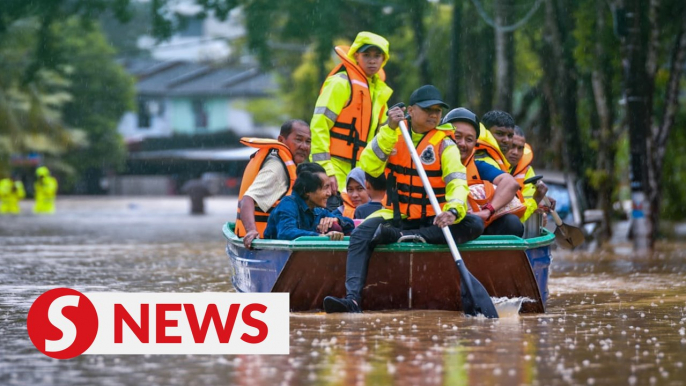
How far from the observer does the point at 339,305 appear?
10258 mm

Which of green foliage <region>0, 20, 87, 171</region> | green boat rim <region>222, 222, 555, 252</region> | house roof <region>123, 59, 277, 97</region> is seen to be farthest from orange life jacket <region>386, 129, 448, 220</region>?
house roof <region>123, 59, 277, 97</region>

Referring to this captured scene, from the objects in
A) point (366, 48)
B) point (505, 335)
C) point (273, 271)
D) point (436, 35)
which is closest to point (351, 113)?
point (366, 48)

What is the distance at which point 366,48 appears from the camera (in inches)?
464

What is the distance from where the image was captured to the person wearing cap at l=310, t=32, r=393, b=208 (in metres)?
11.8

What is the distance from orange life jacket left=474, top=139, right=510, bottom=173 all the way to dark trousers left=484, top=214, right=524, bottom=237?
20.7 inches

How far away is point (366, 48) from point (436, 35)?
1212 inches

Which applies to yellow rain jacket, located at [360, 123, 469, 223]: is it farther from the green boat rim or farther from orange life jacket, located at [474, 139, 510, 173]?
orange life jacket, located at [474, 139, 510, 173]

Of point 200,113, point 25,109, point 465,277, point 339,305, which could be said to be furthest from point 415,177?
point 200,113

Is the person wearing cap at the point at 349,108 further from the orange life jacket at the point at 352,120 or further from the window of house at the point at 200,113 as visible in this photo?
the window of house at the point at 200,113

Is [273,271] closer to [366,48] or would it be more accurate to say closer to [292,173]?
[292,173]

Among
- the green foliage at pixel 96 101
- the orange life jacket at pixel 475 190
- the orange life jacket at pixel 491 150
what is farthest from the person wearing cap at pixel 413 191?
the green foliage at pixel 96 101

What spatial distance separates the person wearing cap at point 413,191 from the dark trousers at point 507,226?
0.59m

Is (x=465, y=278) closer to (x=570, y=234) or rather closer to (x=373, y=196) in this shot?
(x=373, y=196)

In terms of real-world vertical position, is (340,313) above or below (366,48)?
below
